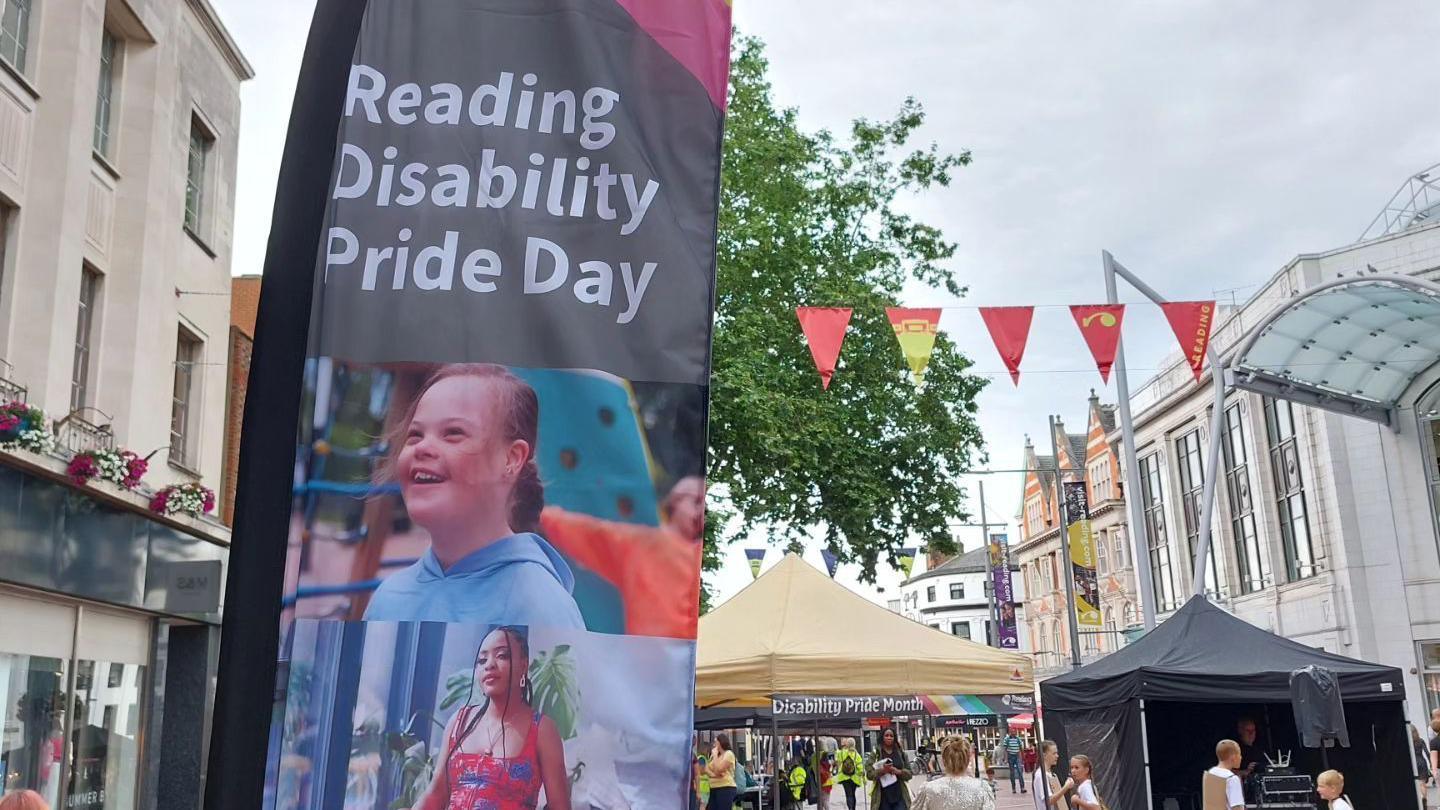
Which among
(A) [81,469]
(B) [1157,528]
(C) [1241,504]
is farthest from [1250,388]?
(A) [81,469]

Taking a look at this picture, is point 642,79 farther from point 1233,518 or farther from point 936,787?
point 1233,518

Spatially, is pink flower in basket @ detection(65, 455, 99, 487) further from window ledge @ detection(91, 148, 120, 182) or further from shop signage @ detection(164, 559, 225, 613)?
window ledge @ detection(91, 148, 120, 182)

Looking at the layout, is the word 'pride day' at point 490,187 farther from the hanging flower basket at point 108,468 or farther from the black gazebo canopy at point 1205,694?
the black gazebo canopy at point 1205,694

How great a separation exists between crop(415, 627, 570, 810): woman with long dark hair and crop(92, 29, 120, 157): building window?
14326 millimetres

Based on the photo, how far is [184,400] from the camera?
16.7 metres

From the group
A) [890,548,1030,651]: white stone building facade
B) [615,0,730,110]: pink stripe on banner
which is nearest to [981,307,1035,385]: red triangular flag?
[615,0,730,110]: pink stripe on banner

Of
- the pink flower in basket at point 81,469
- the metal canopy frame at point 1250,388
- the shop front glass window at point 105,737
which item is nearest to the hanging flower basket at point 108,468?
the pink flower in basket at point 81,469

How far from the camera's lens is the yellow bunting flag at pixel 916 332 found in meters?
15.5

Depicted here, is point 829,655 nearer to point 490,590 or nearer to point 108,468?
point 108,468

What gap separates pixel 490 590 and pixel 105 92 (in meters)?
15.0

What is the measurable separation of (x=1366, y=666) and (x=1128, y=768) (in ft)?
8.97

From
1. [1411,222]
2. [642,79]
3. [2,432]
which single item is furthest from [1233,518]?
[642,79]

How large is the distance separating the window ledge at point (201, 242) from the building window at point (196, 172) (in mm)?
34

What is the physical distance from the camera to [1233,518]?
123 ft
